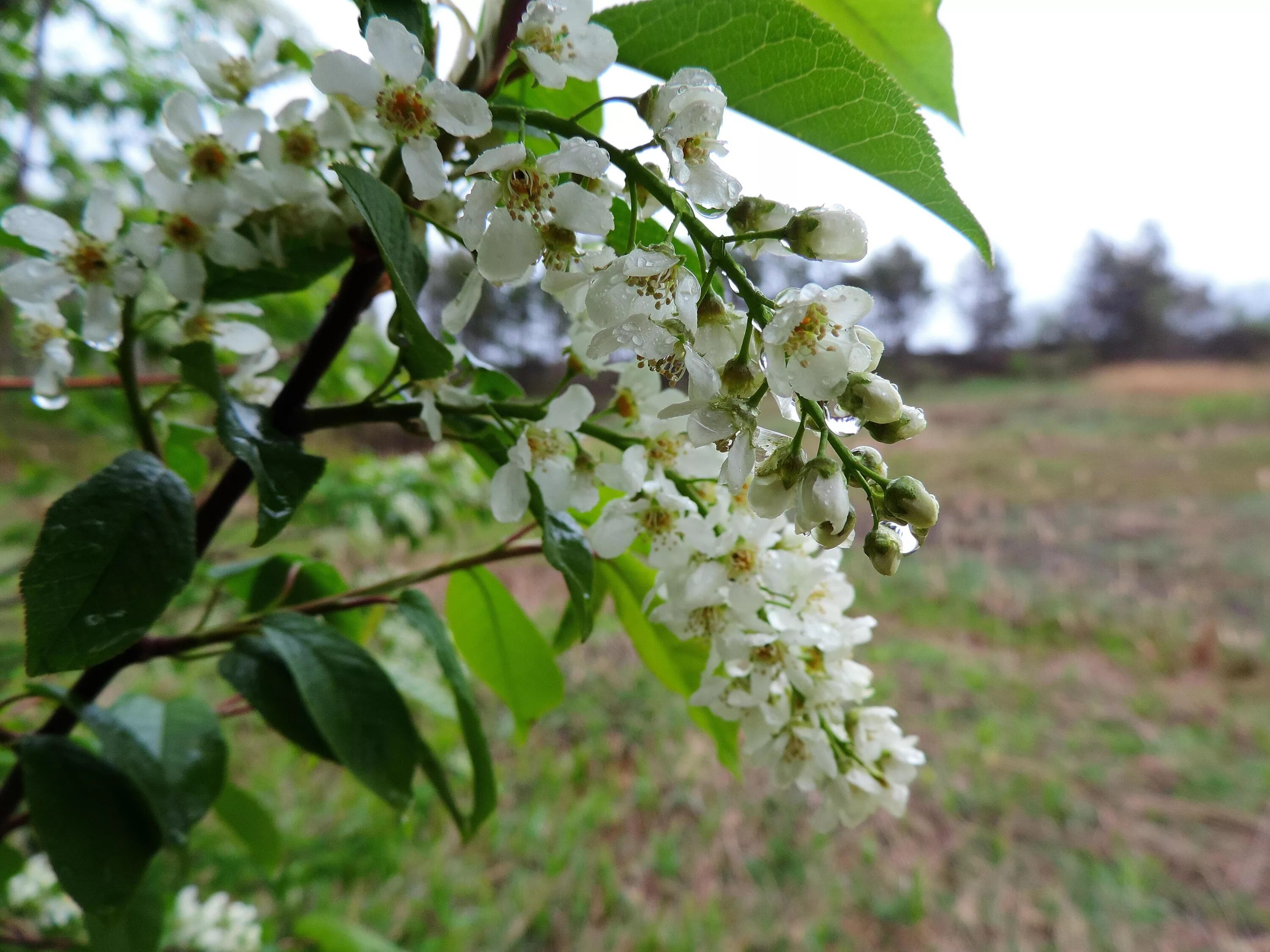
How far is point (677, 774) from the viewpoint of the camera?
5.50ft

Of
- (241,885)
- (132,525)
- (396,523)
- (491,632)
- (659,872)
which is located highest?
(132,525)

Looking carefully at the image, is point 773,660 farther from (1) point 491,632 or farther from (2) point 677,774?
(2) point 677,774

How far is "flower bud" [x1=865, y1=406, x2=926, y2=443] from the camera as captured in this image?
0.22 metres

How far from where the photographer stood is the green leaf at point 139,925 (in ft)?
1.42

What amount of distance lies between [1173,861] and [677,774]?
946 mm

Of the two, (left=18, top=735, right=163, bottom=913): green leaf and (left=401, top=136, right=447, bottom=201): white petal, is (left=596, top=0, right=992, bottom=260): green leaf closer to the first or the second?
(left=401, top=136, right=447, bottom=201): white petal

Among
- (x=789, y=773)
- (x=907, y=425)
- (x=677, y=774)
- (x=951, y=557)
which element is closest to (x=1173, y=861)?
(x=677, y=774)

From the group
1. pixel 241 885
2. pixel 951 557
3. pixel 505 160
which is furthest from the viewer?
pixel 951 557

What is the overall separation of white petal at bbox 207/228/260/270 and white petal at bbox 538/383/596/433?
0.48 ft

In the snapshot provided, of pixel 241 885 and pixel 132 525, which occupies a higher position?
pixel 132 525

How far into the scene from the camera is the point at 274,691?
405 millimetres

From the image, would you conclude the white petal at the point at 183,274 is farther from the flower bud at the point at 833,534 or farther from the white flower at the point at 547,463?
the flower bud at the point at 833,534

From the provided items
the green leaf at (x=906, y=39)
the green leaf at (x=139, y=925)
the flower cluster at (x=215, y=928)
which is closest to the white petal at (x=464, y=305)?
the green leaf at (x=906, y=39)

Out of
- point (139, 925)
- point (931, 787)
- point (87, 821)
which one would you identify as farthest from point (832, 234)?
point (931, 787)
